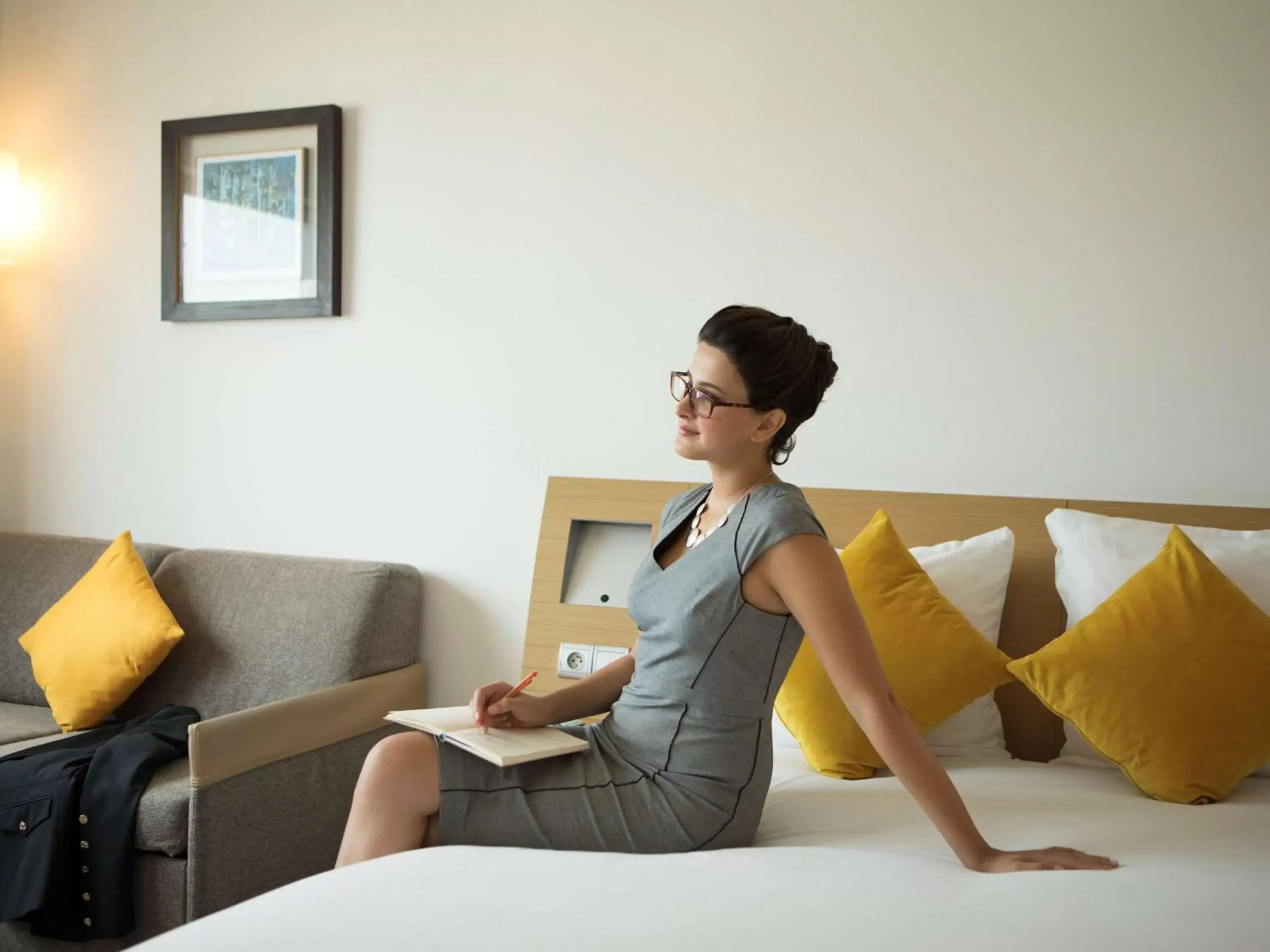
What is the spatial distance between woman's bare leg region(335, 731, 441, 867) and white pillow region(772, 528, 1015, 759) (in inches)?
32.9

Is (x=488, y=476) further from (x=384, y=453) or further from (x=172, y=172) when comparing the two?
(x=172, y=172)

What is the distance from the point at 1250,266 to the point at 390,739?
2.05 m

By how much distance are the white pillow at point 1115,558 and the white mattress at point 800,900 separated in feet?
1.72

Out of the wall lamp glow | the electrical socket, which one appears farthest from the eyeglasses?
the wall lamp glow

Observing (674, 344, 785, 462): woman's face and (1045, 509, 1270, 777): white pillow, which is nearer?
(674, 344, 785, 462): woman's face

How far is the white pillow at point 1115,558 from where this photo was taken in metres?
2.19

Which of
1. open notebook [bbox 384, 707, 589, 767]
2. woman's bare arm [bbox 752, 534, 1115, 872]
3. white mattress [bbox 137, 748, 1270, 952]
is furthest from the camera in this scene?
open notebook [bbox 384, 707, 589, 767]

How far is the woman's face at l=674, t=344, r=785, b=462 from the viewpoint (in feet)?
6.09

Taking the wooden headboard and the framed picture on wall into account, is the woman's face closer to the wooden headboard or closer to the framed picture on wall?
the wooden headboard

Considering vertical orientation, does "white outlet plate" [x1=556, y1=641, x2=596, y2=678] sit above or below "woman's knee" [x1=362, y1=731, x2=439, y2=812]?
below

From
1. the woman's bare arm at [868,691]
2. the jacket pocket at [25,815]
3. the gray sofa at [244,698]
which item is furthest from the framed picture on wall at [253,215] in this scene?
the woman's bare arm at [868,691]

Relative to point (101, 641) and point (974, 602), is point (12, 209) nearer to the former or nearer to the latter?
point (101, 641)

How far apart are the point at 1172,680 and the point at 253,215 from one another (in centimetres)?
278

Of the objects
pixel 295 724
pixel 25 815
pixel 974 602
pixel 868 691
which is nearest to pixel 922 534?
pixel 974 602
